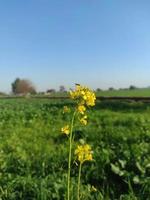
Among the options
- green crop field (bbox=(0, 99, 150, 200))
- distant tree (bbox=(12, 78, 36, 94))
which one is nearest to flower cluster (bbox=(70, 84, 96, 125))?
green crop field (bbox=(0, 99, 150, 200))

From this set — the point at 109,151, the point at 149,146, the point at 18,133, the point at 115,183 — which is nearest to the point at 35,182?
the point at 115,183

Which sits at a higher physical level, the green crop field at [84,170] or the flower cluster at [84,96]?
the flower cluster at [84,96]

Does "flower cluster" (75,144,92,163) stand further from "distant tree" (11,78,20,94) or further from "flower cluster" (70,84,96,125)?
"distant tree" (11,78,20,94)

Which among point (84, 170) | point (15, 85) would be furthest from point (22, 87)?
point (84, 170)

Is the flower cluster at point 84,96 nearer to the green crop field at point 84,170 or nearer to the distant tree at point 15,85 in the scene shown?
the green crop field at point 84,170

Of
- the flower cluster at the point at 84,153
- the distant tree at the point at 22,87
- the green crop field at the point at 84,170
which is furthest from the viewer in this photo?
the distant tree at the point at 22,87

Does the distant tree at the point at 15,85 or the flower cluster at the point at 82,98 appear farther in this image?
the distant tree at the point at 15,85

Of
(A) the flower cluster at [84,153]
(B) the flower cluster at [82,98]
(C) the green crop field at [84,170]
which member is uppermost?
(B) the flower cluster at [82,98]

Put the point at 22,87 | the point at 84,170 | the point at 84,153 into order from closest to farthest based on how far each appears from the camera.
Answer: the point at 84,153
the point at 84,170
the point at 22,87

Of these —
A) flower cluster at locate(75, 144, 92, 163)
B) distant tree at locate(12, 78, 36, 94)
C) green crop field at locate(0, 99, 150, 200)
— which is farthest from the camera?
distant tree at locate(12, 78, 36, 94)

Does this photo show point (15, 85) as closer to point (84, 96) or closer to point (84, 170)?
point (84, 170)

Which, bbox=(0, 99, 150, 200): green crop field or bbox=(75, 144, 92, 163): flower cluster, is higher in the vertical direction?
bbox=(75, 144, 92, 163): flower cluster

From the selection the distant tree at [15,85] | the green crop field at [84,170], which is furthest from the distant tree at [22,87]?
the green crop field at [84,170]

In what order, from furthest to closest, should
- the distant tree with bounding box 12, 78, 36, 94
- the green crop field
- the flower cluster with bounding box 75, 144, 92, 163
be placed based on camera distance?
the distant tree with bounding box 12, 78, 36, 94 → the green crop field → the flower cluster with bounding box 75, 144, 92, 163
